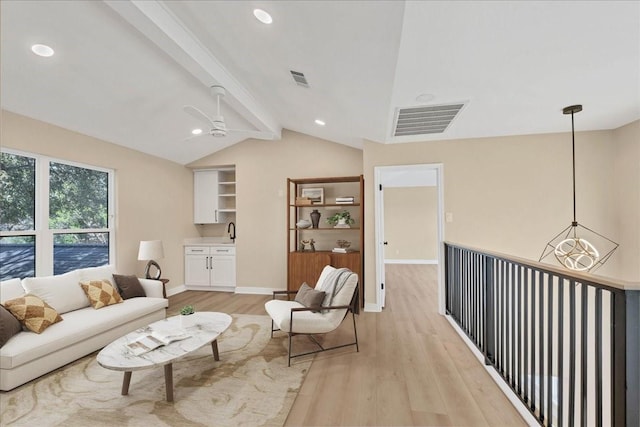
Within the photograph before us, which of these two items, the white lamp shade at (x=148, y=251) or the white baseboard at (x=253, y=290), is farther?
the white baseboard at (x=253, y=290)

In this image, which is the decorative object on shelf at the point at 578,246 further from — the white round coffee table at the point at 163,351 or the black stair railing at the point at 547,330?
the white round coffee table at the point at 163,351

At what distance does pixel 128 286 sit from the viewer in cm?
364

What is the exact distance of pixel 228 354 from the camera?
2.86m

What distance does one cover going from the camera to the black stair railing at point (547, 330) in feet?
3.86

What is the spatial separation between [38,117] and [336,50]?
3.46 m

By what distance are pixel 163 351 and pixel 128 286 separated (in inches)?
77.0

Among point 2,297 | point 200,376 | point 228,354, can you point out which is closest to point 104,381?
point 200,376

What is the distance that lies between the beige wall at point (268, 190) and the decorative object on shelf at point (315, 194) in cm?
25

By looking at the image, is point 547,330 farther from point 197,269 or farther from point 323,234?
point 197,269

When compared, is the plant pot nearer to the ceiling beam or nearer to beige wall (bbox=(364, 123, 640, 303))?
the ceiling beam

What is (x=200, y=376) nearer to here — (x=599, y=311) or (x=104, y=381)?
(x=104, y=381)

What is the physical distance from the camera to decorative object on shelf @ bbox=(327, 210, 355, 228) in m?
4.75

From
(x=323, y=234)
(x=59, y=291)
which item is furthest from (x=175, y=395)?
(x=323, y=234)

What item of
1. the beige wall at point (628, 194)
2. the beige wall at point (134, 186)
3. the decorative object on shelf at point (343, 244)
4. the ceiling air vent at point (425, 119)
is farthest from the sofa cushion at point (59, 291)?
the beige wall at point (628, 194)
